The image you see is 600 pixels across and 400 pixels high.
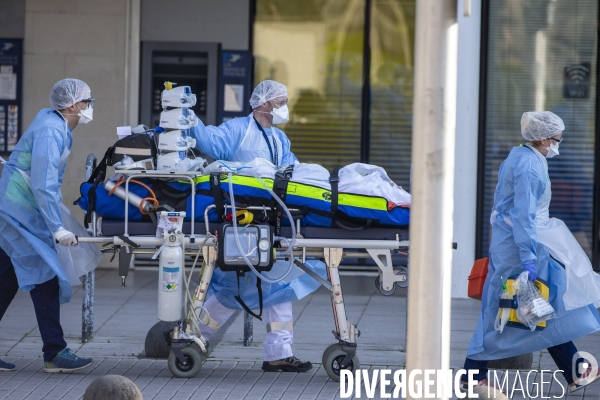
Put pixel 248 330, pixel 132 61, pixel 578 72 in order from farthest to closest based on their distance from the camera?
pixel 132 61
pixel 578 72
pixel 248 330

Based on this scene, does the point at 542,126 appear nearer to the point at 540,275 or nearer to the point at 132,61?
the point at 540,275

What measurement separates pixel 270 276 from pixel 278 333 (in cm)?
37

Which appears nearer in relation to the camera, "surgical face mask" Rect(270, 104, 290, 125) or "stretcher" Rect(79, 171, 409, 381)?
"stretcher" Rect(79, 171, 409, 381)

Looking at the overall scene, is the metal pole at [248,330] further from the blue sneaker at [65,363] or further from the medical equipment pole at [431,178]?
the medical equipment pole at [431,178]

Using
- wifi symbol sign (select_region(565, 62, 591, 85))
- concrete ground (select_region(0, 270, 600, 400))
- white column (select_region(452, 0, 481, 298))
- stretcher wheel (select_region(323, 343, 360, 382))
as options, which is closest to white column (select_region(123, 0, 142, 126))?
concrete ground (select_region(0, 270, 600, 400))

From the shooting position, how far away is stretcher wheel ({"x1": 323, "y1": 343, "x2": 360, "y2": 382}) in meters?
5.80

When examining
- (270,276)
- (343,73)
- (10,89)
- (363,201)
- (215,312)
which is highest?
(343,73)

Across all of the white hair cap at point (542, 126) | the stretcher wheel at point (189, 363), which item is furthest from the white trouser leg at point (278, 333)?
the white hair cap at point (542, 126)

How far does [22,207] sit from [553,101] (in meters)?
5.49

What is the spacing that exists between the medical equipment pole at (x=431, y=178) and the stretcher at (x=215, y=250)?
1.84m

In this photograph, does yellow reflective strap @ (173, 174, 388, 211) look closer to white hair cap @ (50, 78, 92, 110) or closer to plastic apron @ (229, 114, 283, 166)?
plastic apron @ (229, 114, 283, 166)

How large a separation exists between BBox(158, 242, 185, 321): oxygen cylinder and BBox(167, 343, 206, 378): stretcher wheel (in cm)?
32

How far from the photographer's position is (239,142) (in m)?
6.25

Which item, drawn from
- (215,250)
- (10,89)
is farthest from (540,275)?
(10,89)
